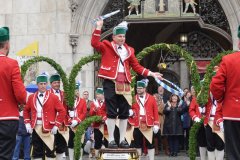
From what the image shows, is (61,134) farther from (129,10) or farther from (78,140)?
(129,10)

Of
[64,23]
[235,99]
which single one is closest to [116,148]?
[235,99]

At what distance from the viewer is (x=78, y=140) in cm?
1388

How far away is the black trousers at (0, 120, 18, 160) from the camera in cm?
778

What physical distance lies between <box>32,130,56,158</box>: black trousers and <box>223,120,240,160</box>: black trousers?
17.5 feet

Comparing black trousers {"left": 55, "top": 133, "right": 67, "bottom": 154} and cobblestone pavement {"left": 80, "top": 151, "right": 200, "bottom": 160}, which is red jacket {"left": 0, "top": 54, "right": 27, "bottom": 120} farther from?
cobblestone pavement {"left": 80, "top": 151, "right": 200, "bottom": 160}

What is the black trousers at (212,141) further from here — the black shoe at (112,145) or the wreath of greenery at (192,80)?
the black shoe at (112,145)

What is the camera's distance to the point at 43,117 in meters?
12.3

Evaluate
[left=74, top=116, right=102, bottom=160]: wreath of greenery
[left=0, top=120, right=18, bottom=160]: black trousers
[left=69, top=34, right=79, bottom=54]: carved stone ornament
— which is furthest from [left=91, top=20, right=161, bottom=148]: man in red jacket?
[left=69, top=34, right=79, bottom=54]: carved stone ornament

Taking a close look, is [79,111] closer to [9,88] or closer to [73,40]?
[73,40]

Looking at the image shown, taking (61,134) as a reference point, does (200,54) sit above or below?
above

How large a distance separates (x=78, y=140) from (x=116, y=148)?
404cm

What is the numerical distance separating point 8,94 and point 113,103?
254cm

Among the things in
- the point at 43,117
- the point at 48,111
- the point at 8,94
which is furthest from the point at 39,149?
the point at 8,94

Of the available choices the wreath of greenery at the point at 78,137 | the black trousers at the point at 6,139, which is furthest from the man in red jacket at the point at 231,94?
the wreath of greenery at the point at 78,137
